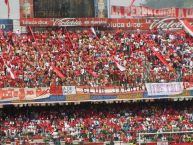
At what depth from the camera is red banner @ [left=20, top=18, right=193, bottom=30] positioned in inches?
1750

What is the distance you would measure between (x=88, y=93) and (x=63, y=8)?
8976 mm

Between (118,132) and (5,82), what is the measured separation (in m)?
7.32

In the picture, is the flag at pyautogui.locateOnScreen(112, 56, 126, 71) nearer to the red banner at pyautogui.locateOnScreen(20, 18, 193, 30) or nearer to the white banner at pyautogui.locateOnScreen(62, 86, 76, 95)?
the white banner at pyautogui.locateOnScreen(62, 86, 76, 95)

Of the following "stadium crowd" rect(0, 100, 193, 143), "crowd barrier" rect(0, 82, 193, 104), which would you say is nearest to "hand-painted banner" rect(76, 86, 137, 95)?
"crowd barrier" rect(0, 82, 193, 104)

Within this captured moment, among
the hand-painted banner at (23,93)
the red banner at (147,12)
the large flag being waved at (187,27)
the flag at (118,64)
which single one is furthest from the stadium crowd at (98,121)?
the red banner at (147,12)

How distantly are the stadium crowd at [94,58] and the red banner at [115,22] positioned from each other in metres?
0.60

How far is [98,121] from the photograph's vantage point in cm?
3891

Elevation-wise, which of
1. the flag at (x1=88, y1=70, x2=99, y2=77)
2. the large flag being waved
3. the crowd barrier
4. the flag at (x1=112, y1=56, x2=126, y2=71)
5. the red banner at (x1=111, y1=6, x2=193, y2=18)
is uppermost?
the red banner at (x1=111, y1=6, x2=193, y2=18)

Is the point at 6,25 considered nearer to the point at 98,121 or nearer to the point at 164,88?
the point at 98,121

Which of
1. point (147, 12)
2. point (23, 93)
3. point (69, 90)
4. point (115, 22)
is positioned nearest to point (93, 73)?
point (69, 90)

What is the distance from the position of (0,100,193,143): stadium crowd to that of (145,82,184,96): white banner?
1568 mm

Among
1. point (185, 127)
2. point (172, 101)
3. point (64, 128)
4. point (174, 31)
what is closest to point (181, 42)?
point (174, 31)

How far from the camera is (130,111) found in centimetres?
4091

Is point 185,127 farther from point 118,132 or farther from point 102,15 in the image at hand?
point 102,15
